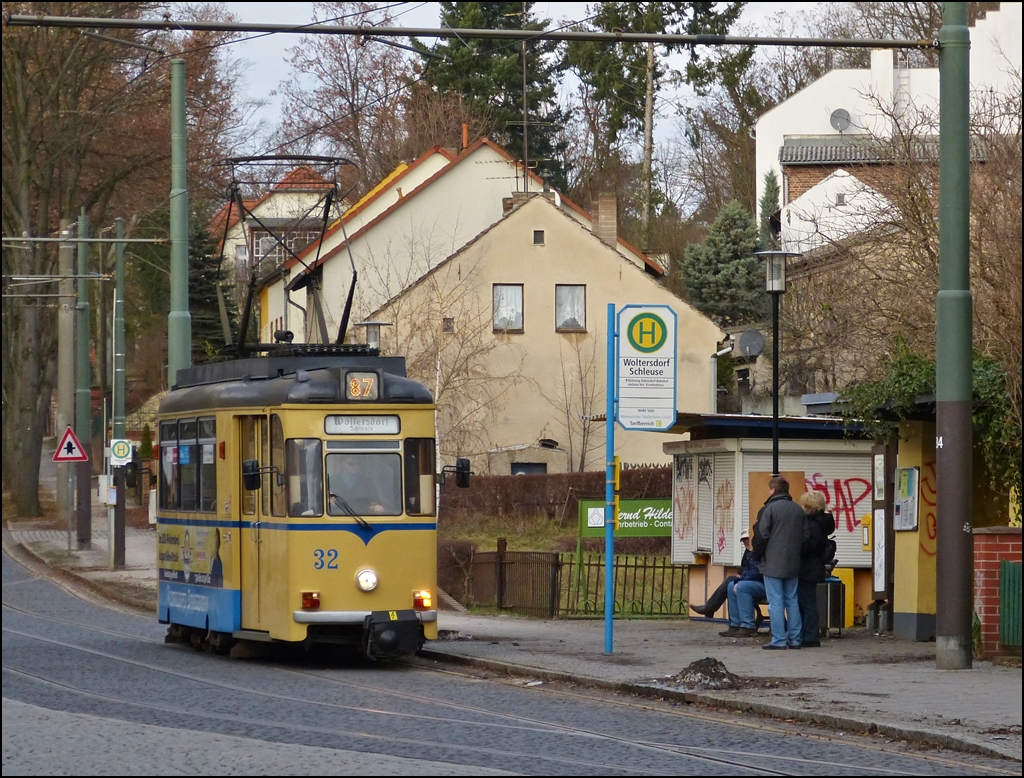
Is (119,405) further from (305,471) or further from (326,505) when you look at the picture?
(326,505)

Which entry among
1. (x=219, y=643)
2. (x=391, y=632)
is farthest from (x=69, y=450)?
(x=391, y=632)

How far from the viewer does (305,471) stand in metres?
16.6

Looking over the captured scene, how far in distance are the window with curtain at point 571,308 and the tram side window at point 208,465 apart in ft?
107

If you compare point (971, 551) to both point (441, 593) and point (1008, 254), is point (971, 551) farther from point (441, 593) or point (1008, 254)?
point (441, 593)

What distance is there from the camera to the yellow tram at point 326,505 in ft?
54.1

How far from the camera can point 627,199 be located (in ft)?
224

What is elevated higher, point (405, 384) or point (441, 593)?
point (405, 384)

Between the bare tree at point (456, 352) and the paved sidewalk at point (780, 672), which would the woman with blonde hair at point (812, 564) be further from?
the bare tree at point (456, 352)

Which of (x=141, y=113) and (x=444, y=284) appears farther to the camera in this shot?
(x=444, y=284)

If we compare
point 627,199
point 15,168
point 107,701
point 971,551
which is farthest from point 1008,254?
point 627,199

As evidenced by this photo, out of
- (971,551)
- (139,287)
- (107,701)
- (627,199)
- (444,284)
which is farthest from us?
(139,287)

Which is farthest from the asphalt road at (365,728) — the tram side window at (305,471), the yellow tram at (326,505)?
the tram side window at (305,471)

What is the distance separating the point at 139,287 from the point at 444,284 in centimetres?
3112

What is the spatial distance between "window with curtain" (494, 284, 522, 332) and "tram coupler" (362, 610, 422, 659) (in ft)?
110
